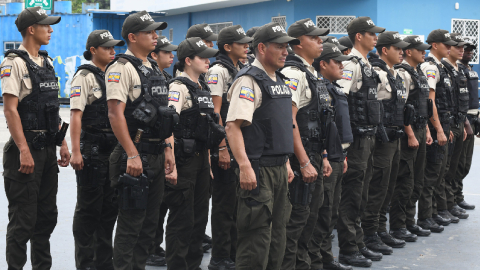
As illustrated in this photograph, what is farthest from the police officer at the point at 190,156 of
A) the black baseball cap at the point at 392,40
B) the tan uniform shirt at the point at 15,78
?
Answer: the black baseball cap at the point at 392,40

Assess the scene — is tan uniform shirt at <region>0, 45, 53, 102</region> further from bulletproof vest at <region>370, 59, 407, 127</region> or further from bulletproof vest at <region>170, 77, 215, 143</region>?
bulletproof vest at <region>370, 59, 407, 127</region>

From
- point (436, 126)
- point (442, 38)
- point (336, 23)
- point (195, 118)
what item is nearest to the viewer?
point (195, 118)

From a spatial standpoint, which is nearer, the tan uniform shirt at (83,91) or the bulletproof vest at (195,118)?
the tan uniform shirt at (83,91)

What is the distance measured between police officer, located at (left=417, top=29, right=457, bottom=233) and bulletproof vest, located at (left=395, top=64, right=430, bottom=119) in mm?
302

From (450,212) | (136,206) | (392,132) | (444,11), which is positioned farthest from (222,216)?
(444,11)

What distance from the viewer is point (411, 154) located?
6.71 metres

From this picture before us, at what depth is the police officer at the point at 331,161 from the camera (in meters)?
5.23

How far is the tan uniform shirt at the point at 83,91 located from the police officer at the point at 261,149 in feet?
4.38

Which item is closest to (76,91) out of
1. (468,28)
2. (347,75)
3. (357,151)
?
(347,75)

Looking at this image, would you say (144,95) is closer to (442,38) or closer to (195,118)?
(195,118)

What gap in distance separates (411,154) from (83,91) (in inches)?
149

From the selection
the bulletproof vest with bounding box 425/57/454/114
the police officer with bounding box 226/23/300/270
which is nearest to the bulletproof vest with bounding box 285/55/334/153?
the police officer with bounding box 226/23/300/270

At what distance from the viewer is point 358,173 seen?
18.8 ft

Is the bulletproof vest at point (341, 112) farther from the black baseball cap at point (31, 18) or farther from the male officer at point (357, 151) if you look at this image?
the black baseball cap at point (31, 18)
